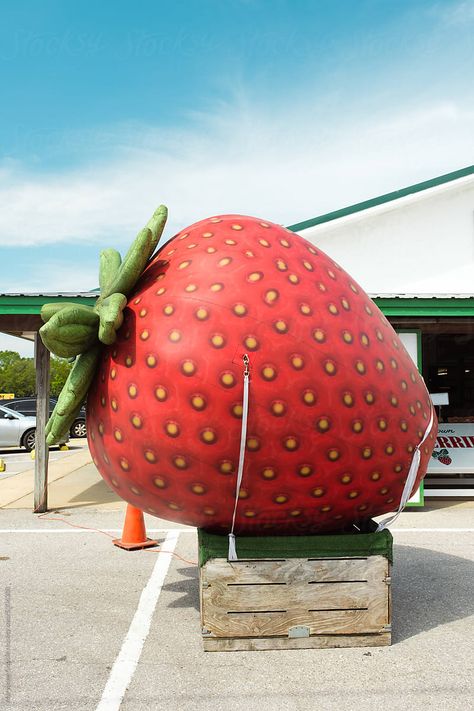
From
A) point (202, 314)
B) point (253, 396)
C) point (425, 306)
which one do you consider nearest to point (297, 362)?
point (253, 396)

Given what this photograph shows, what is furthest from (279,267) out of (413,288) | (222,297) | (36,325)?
(413,288)

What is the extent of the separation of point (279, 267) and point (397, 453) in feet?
4.20

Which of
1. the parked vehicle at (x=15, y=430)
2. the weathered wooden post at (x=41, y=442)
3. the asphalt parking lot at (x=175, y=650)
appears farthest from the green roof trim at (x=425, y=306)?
the parked vehicle at (x=15, y=430)

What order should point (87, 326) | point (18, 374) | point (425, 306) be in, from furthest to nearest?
point (18, 374) < point (425, 306) < point (87, 326)

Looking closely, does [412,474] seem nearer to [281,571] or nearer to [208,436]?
[281,571]

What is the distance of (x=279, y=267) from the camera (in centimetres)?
398

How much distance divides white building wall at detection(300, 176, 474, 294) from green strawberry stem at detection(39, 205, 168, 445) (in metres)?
11.0

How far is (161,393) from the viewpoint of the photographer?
370 centimetres

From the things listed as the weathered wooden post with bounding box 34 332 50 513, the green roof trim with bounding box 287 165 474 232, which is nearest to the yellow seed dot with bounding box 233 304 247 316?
the weathered wooden post with bounding box 34 332 50 513

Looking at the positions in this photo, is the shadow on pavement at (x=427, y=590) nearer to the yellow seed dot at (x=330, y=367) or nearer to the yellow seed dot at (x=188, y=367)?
the yellow seed dot at (x=330, y=367)

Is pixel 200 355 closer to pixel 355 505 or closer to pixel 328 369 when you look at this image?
pixel 328 369

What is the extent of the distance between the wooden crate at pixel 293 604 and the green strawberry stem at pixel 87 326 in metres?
1.26

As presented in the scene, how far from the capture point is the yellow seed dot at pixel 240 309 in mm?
3734

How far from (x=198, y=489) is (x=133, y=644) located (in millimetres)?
1160
